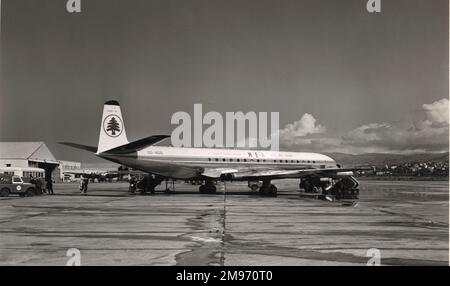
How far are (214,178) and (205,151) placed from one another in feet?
7.39

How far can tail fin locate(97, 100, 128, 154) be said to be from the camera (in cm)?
3494

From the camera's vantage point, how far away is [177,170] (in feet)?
123

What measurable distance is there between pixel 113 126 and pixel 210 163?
7989 mm

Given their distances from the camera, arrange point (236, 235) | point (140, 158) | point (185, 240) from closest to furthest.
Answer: point (185, 240) < point (236, 235) < point (140, 158)

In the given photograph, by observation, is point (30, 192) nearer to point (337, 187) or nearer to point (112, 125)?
point (112, 125)

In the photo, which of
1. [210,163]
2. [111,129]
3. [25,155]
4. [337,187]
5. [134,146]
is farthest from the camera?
[25,155]

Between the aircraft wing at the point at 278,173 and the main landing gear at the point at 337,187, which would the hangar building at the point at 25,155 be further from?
the main landing gear at the point at 337,187

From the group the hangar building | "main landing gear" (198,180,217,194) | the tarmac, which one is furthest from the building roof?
the tarmac

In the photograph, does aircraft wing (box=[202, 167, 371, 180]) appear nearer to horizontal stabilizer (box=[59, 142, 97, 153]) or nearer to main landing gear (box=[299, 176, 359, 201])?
main landing gear (box=[299, 176, 359, 201])

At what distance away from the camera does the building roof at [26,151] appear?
87.9 m

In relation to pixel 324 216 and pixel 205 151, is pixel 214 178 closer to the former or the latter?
pixel 205 151

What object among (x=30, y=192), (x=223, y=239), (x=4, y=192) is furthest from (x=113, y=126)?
(x=223, y=239)

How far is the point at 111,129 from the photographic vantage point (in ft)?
116
